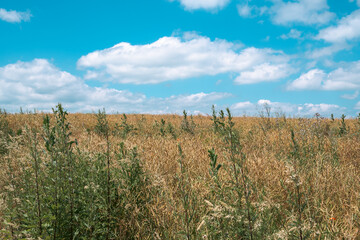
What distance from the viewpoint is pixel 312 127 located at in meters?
6.11

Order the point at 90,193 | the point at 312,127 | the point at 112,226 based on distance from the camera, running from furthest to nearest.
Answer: the point at 312,127 < the point at 112,226 < the point at 90,193

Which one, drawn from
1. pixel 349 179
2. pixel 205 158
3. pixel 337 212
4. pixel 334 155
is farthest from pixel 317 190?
pixel 334 155

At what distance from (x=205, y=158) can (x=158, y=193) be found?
1.62m

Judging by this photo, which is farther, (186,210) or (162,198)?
(162,198)

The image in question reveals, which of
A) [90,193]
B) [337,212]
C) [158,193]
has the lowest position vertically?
[337,212]

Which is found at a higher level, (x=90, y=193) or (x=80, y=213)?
(x=90, y=193)

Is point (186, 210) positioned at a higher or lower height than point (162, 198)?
higher

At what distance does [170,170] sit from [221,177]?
0.90 m

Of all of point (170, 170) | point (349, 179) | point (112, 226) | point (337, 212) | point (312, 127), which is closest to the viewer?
point (112, 226)

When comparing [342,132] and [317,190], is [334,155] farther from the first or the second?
[342,132]

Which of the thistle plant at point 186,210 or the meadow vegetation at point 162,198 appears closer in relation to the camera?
the thistle plant at point 186,210

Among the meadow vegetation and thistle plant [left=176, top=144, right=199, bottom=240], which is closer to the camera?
thistle plant [left=176, top=144, right=199, bottom=240]

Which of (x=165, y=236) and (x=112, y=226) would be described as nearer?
(x=165, y=236)

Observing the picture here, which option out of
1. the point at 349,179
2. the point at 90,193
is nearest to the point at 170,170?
the point at 90,193
